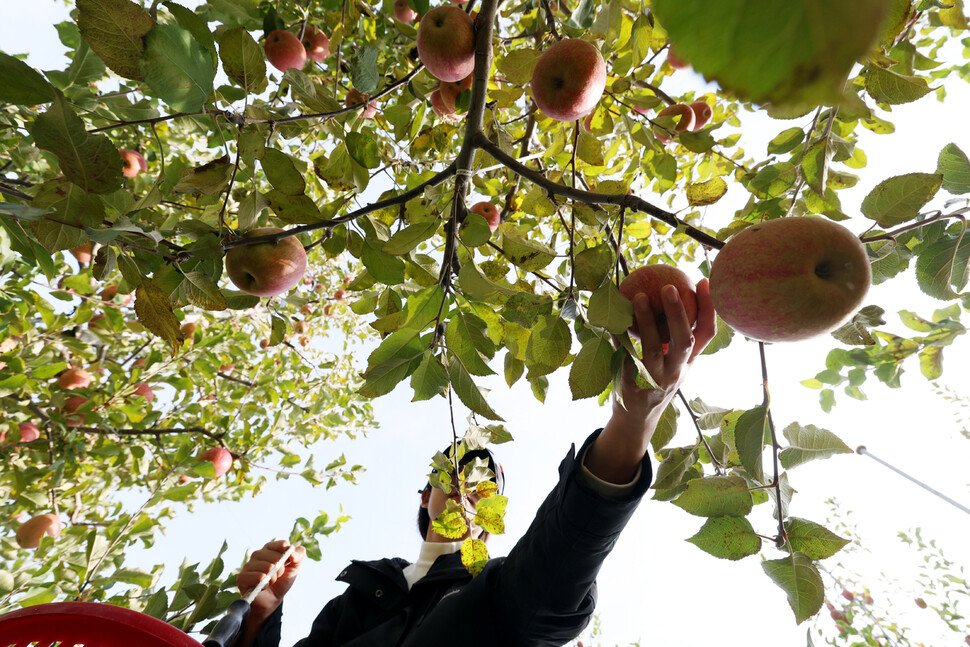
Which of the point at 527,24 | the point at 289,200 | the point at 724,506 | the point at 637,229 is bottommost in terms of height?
the point at 724,506

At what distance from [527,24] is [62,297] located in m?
2.33

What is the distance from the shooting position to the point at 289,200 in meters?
1.01

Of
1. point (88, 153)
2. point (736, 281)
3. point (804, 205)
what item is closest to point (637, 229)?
point (804, 205)

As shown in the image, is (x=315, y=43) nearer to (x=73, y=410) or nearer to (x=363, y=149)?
(x=363, y=149)

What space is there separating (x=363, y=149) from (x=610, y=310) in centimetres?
67

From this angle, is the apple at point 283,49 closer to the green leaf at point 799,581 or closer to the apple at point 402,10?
the apple at point 402,10

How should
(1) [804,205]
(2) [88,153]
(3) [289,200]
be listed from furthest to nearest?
1. (1) [804,205]
2. (3) [289,200]
3. (2) [88,153]

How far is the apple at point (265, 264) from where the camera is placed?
1210 millimetres

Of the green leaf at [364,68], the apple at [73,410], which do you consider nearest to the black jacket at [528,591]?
the green leaf at [364,68]

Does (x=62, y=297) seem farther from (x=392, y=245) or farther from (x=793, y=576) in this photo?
(x=793, y=576)

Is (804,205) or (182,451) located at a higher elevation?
(804,205)

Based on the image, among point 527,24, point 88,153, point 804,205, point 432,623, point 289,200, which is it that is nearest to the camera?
point 88,153

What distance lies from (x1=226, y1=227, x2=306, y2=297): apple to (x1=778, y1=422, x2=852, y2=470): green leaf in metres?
1.26

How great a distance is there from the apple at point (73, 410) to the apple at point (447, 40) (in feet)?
8.06
